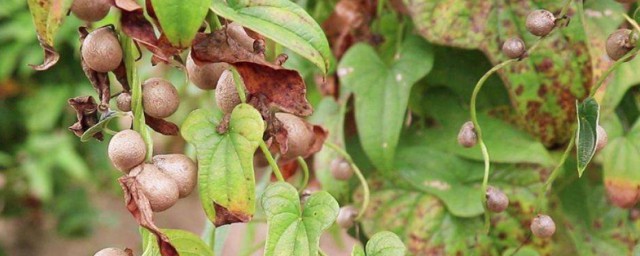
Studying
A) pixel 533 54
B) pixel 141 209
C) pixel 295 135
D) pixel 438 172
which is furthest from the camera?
pixel 438 172

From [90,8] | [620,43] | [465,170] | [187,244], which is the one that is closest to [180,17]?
[90,8]

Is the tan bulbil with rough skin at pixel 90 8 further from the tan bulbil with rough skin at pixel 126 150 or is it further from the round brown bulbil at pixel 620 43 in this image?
the round brown bulbil at pixel 620 43

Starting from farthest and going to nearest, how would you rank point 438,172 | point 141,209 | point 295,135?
point 438,172
point 295,135
point 141,209

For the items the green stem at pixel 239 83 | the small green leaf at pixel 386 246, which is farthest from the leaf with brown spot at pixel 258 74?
the small green leaf at pixel 386 246

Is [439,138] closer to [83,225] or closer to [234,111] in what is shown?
[234,111]

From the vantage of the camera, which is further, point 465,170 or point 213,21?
point 465,170

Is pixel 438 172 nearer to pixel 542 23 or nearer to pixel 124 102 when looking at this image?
pixel 542 23
